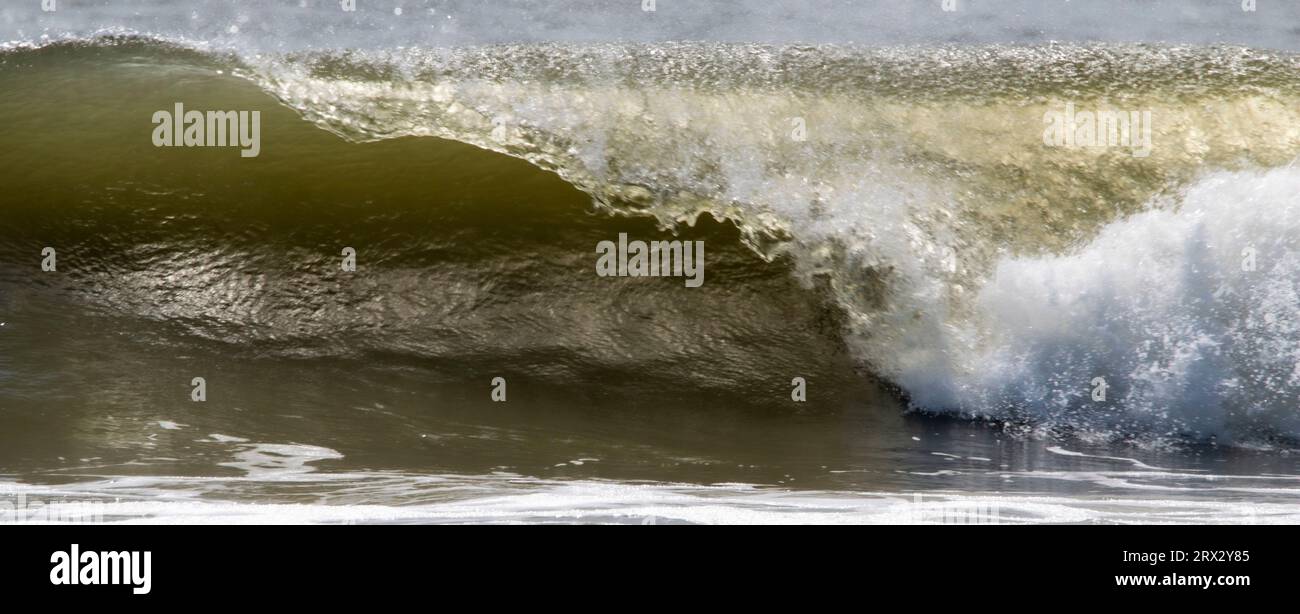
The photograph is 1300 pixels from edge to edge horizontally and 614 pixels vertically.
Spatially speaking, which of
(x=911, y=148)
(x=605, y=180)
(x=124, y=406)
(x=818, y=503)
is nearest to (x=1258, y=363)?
(x=911, y=148)

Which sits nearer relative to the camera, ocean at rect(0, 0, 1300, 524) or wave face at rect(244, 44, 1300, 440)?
ocean at rect(0, 0, 1300, 524)

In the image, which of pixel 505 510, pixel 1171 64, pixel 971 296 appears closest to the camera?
pixel 505 510

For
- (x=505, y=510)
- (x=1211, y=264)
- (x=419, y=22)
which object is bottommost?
(x=505, y=510)

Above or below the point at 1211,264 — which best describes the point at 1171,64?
above

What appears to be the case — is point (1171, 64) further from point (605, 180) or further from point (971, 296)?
point (605, 180)

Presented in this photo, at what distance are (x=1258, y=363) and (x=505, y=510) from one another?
302 centimetres

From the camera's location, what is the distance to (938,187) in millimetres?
5180

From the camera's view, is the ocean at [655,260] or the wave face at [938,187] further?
the wave face at [938,187]

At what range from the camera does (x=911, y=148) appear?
210 inches

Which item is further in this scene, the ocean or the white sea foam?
the white sea foam

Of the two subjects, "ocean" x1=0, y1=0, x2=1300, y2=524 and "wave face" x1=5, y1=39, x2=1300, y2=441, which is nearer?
"ocean" x1=0, y1=0, x2=1300, y2=524

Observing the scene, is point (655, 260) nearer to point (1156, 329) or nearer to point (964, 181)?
point (964, 181)

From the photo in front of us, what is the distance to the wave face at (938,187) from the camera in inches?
185

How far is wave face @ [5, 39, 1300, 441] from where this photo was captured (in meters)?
4.71
